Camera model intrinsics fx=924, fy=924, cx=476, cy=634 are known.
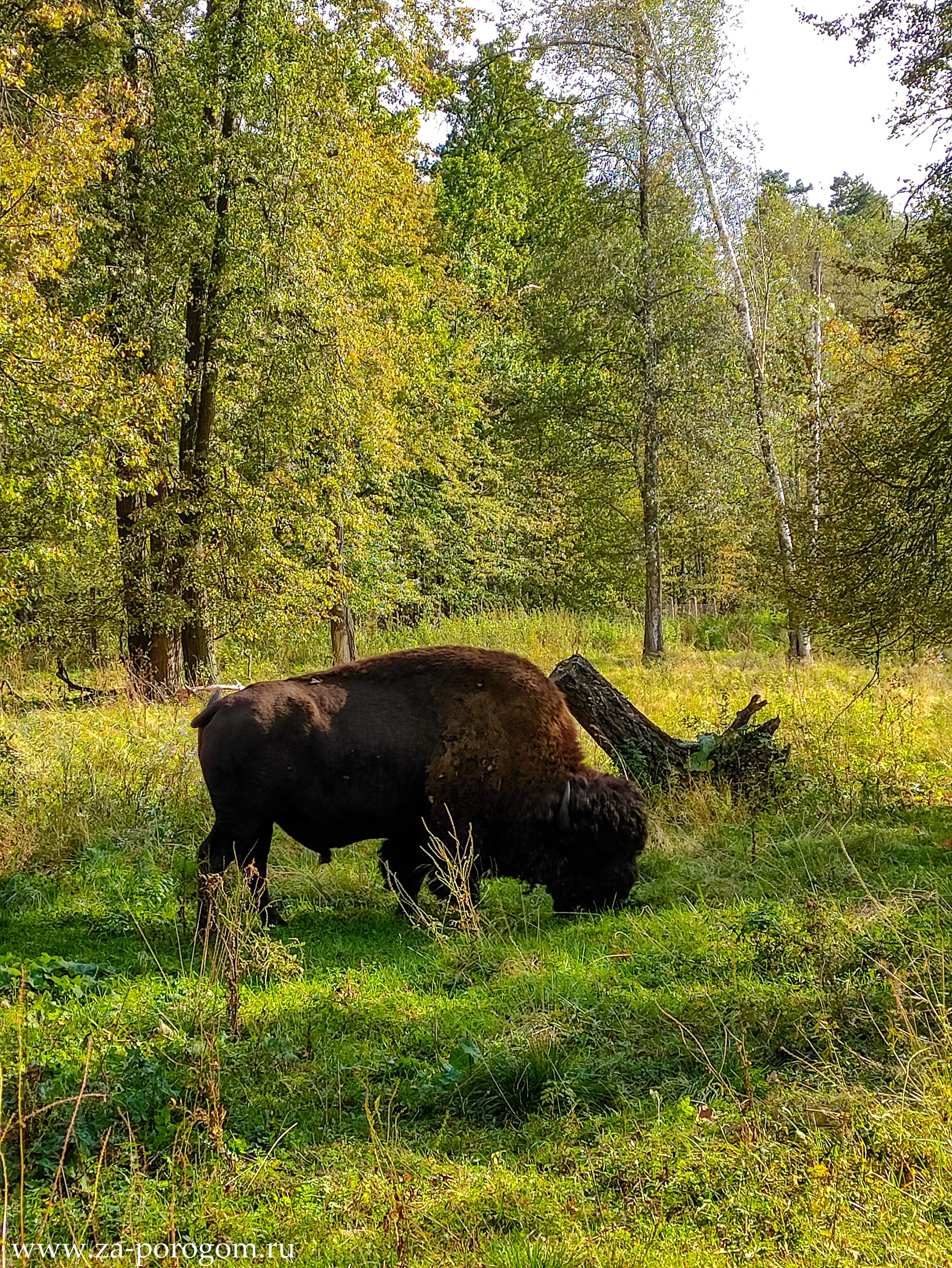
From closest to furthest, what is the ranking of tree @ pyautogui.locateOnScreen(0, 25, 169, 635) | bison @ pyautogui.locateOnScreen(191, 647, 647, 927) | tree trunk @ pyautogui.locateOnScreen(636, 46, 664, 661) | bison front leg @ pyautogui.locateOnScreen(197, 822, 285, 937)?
bison front leg @ pyautogui.locateOnScreen(197, 822, 285, 937)
bison @ pyautogui.locateOnScreen(191, 647, 647, 927)
tree @ pyautogui.locateOnScreen(0, 25, 169, 635)
tree trunk @ pyautogui.locateOnScreen(636, 46, 664, 661)

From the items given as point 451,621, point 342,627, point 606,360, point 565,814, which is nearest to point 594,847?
point 565,814

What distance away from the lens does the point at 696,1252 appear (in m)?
2.76

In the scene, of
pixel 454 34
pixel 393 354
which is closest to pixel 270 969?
pixel 393 354

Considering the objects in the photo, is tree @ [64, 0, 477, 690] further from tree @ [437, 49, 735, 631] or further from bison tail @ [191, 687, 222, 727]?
bison tail @ [191, 687, 222, 727]

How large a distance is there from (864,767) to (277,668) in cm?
1340

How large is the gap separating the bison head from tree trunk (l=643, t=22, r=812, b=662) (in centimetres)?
1167

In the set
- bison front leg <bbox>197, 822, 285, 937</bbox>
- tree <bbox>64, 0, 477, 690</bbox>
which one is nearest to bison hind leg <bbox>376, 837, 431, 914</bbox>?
bison front leg <bbox>197, 822, 285, 937</bbox>

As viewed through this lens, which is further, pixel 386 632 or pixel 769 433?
pixel 386 632

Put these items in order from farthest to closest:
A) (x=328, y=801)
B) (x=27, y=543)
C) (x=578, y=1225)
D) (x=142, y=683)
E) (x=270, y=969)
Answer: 1. (x=142, y=683)
2. (x=27, y=543)
3. (x=328, y=801)
4. (x=270, y=969)
5. (x=578, y=1225)

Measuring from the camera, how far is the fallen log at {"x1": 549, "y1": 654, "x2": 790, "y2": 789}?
8727mm

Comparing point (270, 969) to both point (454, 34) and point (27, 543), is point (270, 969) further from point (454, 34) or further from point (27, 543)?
point (454, 34)

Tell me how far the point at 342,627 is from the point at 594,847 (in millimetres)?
12841

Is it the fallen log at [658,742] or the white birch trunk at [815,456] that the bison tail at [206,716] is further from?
the white birch trunk at [815,456]

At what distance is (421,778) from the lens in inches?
265
